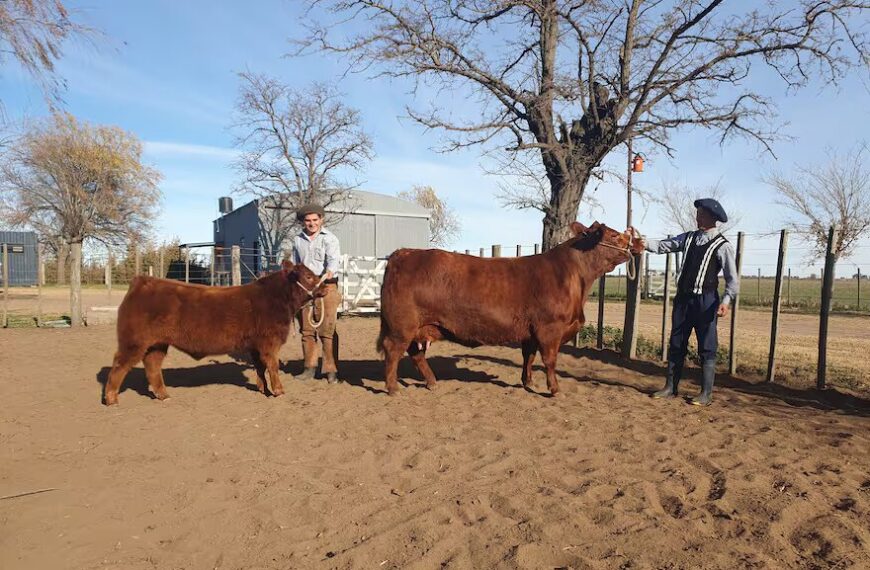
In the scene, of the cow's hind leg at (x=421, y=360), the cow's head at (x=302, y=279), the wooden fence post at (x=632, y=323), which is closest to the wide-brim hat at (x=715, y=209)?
the wooden fence post at (x=632, y=323)

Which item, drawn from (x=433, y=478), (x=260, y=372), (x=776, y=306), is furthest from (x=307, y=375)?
(x=776, y=306)

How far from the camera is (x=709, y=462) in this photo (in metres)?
3.97

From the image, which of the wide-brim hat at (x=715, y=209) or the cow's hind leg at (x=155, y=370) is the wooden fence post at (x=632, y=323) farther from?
the cow's hind leg at (x=155, y=370)

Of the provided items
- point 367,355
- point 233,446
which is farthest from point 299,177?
point 233,446

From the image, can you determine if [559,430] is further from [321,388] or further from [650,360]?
[650,360]

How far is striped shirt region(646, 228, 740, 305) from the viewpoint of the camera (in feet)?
18.8

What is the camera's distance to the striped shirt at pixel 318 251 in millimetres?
6852

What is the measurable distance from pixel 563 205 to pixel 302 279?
658 centimetres

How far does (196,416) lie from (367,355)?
408cm

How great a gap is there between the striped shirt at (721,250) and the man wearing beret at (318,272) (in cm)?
380

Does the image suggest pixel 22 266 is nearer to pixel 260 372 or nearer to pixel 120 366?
pixel 120 366

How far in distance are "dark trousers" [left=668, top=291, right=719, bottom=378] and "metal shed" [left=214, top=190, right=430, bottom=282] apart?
21081 millimetres

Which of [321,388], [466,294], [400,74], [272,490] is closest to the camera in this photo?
[272,490]

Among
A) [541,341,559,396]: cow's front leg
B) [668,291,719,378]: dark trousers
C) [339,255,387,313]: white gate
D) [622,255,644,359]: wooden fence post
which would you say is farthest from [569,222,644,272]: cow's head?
[339,255,387,313]: white gate
